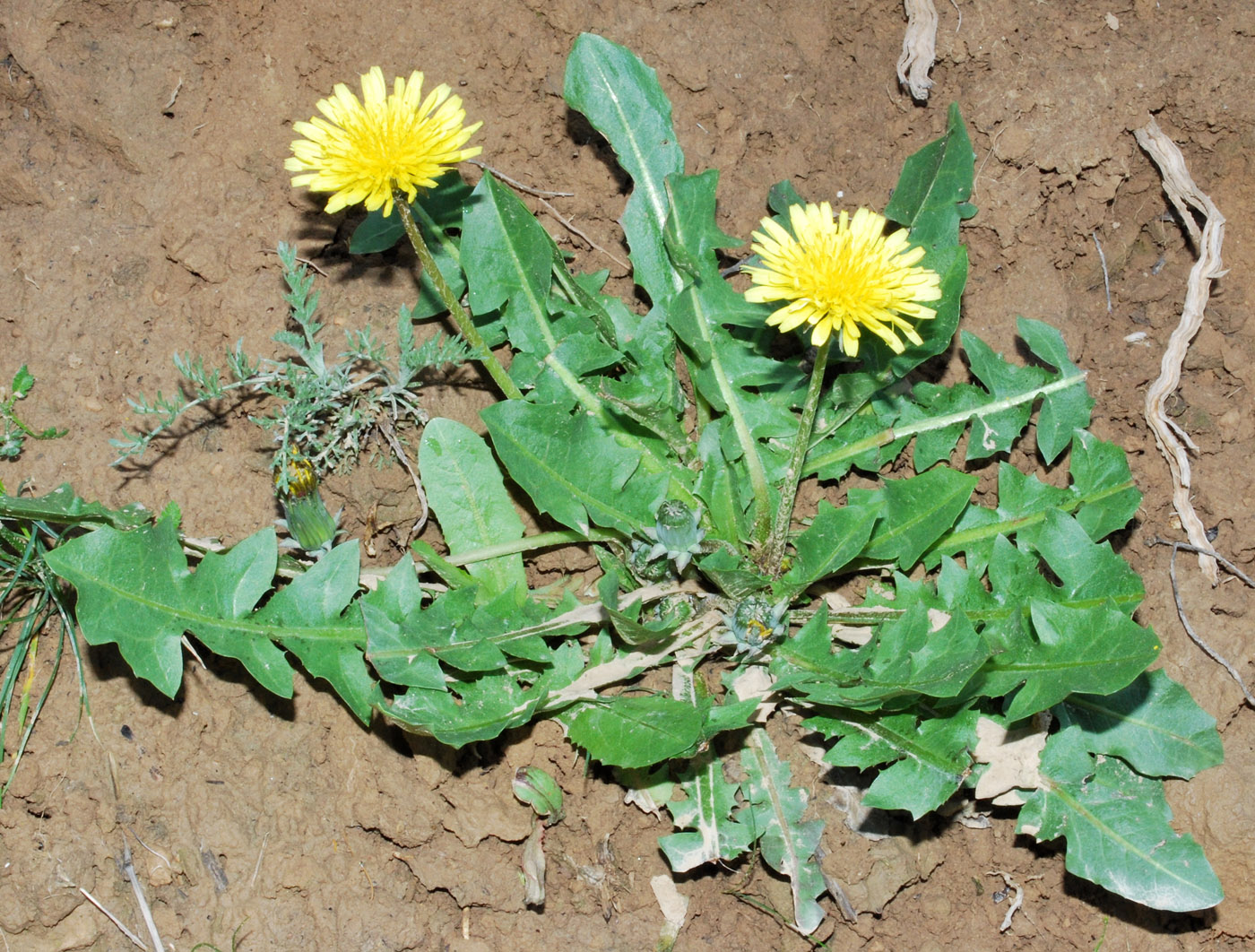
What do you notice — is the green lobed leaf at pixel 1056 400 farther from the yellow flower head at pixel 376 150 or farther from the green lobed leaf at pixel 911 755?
the yellow flower head at pixel 376 150

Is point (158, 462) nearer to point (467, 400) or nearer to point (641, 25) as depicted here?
point (467, 400)

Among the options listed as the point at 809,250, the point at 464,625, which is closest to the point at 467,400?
the point at 464,625

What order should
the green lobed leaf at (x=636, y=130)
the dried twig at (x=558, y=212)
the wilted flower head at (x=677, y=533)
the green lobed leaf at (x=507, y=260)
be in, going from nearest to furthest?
the wilted flower head at (x=677, y=533), the green lobed leaf at (x=507, y=260), the green lobed leaf at (x=636, y=130), the dried twig at (x=558, y=212)

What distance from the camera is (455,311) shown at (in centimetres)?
305

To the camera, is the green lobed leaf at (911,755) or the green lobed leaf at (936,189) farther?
→ the green lobed leaf at (936,189)

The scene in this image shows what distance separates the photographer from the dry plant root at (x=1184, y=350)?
3.44m

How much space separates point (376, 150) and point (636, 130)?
943mm

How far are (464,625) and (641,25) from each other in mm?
2161

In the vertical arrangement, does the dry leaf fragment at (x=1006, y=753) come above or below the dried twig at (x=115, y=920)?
above

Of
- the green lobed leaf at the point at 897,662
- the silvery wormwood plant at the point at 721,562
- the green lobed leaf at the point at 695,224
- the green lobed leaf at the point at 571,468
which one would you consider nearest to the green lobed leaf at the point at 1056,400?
the silvery wormwood plant at the point at 721,562

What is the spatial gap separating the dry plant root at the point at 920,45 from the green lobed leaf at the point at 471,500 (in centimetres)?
199

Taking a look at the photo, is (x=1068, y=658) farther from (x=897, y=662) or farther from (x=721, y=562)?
(x=721, y=562)

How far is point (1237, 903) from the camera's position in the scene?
3.26m

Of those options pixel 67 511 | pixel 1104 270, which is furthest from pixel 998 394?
pixel 67 511
